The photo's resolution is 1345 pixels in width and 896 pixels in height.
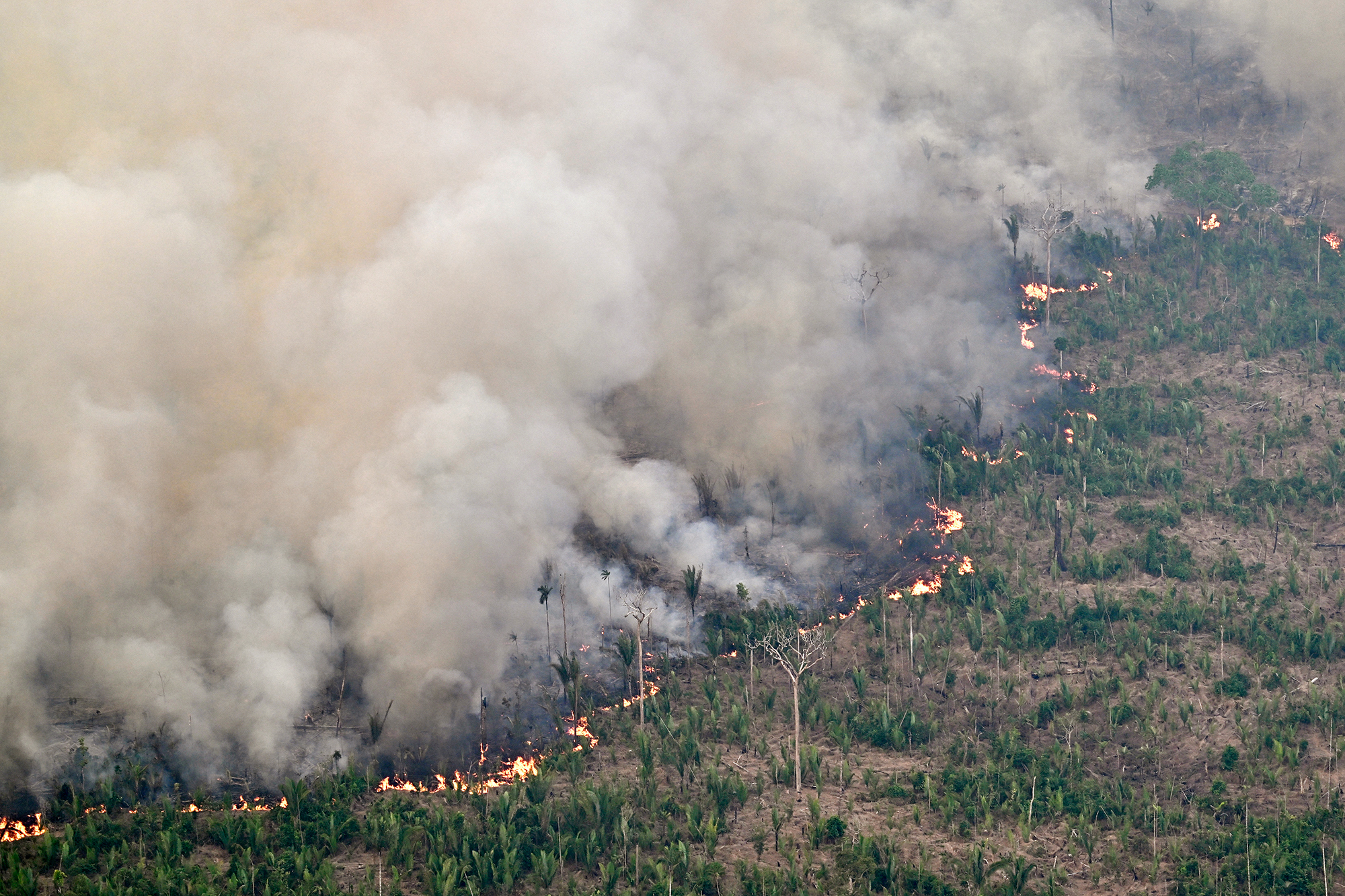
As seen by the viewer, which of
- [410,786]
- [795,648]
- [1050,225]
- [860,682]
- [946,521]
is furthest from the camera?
[1050,225]

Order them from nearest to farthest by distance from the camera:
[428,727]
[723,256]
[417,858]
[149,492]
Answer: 1. [417,858]
2. [428,727]
3. [149,492]
4. [723,256]

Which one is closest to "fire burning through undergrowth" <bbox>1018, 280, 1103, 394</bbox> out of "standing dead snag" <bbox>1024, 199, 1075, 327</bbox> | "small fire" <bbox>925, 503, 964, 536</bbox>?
"standing dead snag" <bbox>1024, 199, 1075, 327</bbox>

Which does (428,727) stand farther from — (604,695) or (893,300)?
(893,300)

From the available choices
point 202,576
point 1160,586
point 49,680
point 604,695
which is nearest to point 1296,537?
point 1160,586

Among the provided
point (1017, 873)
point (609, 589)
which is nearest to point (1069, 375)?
point (609, 589)

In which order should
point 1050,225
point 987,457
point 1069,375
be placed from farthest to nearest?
point 1050,225 < point 1069,375 < point 987,457

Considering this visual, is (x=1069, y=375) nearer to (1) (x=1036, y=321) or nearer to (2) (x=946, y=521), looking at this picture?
(1) (x=1036, y=321)
